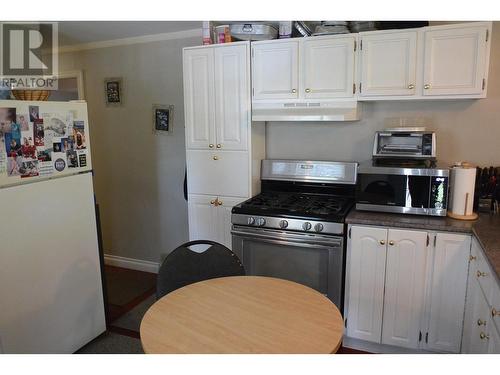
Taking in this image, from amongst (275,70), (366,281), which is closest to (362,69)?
(275,70)

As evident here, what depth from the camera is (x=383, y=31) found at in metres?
2.38

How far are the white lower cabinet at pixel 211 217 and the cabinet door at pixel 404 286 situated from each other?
1154 mm

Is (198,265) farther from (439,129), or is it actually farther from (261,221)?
(439,129)

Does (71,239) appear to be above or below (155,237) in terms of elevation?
above

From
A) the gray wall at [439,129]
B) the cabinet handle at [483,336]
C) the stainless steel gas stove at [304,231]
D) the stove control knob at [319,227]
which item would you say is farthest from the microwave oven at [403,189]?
the cabinet handle at [483,336]

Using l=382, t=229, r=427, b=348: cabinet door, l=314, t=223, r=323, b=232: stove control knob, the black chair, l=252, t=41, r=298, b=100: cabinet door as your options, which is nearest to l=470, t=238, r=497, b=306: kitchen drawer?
l=382, t=229, r=427, b=348: cabinet door

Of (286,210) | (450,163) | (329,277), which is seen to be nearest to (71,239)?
(286,210)

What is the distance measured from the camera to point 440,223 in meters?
2.23

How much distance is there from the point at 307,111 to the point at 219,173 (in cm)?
80

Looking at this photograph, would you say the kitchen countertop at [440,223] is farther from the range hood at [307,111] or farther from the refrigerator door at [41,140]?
the refrigerator door at [41,140]

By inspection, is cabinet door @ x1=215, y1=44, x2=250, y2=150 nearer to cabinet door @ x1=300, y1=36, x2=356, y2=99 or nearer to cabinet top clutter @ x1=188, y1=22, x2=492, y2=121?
cabinet top clutter @ x1=188, y1=22, x2=492, y2=121
